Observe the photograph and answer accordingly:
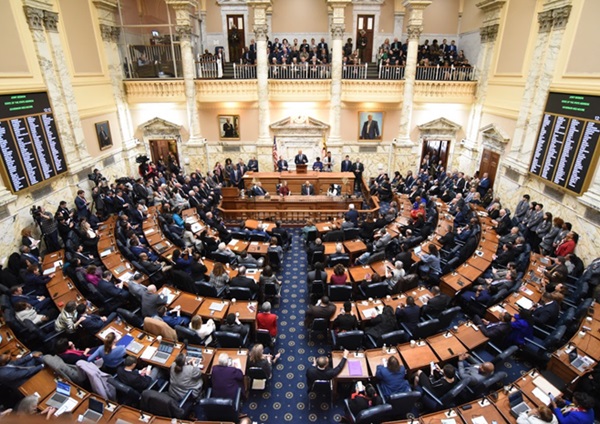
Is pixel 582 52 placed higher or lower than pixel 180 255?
higher

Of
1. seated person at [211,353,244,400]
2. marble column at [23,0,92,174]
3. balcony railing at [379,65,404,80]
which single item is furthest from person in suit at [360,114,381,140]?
seated person at [211,353,244,400]

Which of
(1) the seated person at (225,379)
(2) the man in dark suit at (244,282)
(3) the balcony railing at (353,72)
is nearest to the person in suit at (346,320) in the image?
(2) the man in dark suit at (244,282)

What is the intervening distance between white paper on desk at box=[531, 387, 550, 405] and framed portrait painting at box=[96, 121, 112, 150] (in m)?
15.2

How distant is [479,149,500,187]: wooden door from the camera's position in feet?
45.0

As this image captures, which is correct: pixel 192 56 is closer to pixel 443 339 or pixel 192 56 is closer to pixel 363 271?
pixel 363 271

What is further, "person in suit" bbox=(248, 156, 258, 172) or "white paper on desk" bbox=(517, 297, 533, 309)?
"person in suit" bbox=(248, 156, 258, 172)

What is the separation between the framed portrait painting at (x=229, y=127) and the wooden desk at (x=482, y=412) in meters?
14.7

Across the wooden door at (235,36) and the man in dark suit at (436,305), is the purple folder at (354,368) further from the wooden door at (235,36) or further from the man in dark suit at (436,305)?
the wooden door at (235,36)

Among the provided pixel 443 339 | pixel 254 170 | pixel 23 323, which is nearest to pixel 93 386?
pixel 23 323

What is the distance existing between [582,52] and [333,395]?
10.7 m

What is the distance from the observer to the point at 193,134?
16281 millimetres

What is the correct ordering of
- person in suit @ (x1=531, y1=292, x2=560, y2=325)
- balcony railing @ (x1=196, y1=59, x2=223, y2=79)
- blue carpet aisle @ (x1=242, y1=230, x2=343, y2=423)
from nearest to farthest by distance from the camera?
1. blue carpet aisle @ (x1=242, y1=230, x2=343, y2=423)
2. person in suit @ (x1=531, y1=292, x2=560, y2=325)
3. balcony railing @ (x1=196, y1=59, x2=223, y2=79)

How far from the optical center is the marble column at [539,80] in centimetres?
1002

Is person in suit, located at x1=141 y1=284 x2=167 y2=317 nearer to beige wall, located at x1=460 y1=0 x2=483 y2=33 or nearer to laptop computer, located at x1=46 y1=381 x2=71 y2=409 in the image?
laptop computer, located at x1=46 y1=381 x2=71 y2=409
